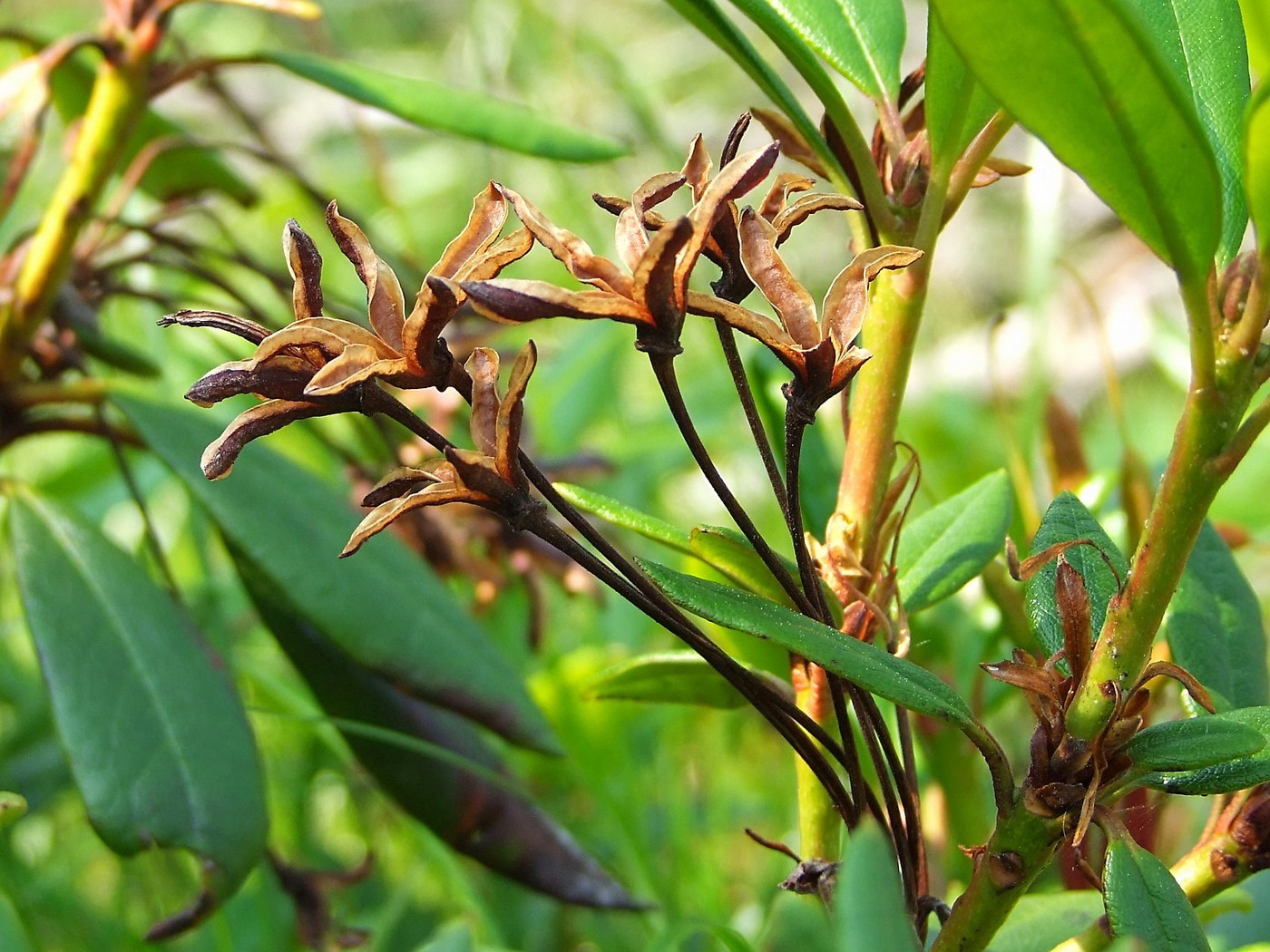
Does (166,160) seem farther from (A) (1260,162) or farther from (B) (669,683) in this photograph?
(A) (1260,162)

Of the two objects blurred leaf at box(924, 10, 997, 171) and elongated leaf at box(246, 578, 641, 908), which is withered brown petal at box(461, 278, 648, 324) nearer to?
blurred leaf at box(924, 10, 997, 171)

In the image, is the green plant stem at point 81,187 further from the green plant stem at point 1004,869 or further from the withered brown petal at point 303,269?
the green plant stem at point 1004,869

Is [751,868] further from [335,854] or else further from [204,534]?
[204,534]

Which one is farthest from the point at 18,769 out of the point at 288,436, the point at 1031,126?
the point at 1031,126

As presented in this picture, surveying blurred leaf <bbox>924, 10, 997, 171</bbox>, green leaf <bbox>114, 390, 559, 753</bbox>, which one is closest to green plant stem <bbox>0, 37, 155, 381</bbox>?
green leaf <bbox>114, 390, 559, 753</bbox>

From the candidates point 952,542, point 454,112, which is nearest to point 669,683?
point 952,542

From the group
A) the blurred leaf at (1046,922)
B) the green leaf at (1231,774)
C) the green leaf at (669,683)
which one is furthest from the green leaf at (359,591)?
the green leaf at (1231,774)
